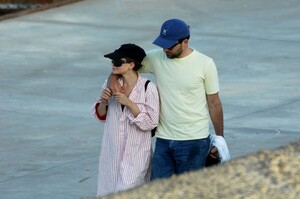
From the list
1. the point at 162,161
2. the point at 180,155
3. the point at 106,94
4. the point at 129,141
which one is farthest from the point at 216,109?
the point at 106,94

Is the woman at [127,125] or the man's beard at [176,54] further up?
the man's beard at [176,54]

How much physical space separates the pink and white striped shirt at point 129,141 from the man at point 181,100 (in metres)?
0.09

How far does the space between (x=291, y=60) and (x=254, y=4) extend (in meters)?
3.74

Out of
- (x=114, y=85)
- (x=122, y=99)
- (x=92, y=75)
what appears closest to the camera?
(x=122, y=99)

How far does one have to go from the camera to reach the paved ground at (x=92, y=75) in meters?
9.49

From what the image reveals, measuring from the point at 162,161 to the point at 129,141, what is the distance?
24 cm

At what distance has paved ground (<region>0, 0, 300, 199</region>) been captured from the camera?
9.49m

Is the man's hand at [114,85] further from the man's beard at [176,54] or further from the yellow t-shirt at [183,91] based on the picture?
the man's beard at [176,54]

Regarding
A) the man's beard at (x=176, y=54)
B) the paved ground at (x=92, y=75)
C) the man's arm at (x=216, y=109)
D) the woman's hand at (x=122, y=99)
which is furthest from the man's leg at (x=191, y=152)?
the paved ground at (x=92, y=75)

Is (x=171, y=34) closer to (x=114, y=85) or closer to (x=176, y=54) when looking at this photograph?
(x=176, y=54)

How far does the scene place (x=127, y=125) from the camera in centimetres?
652

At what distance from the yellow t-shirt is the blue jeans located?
1.6 inches

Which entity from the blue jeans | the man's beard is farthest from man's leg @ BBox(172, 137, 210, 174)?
the man's beard

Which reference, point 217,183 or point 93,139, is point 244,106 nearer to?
point 93,139
